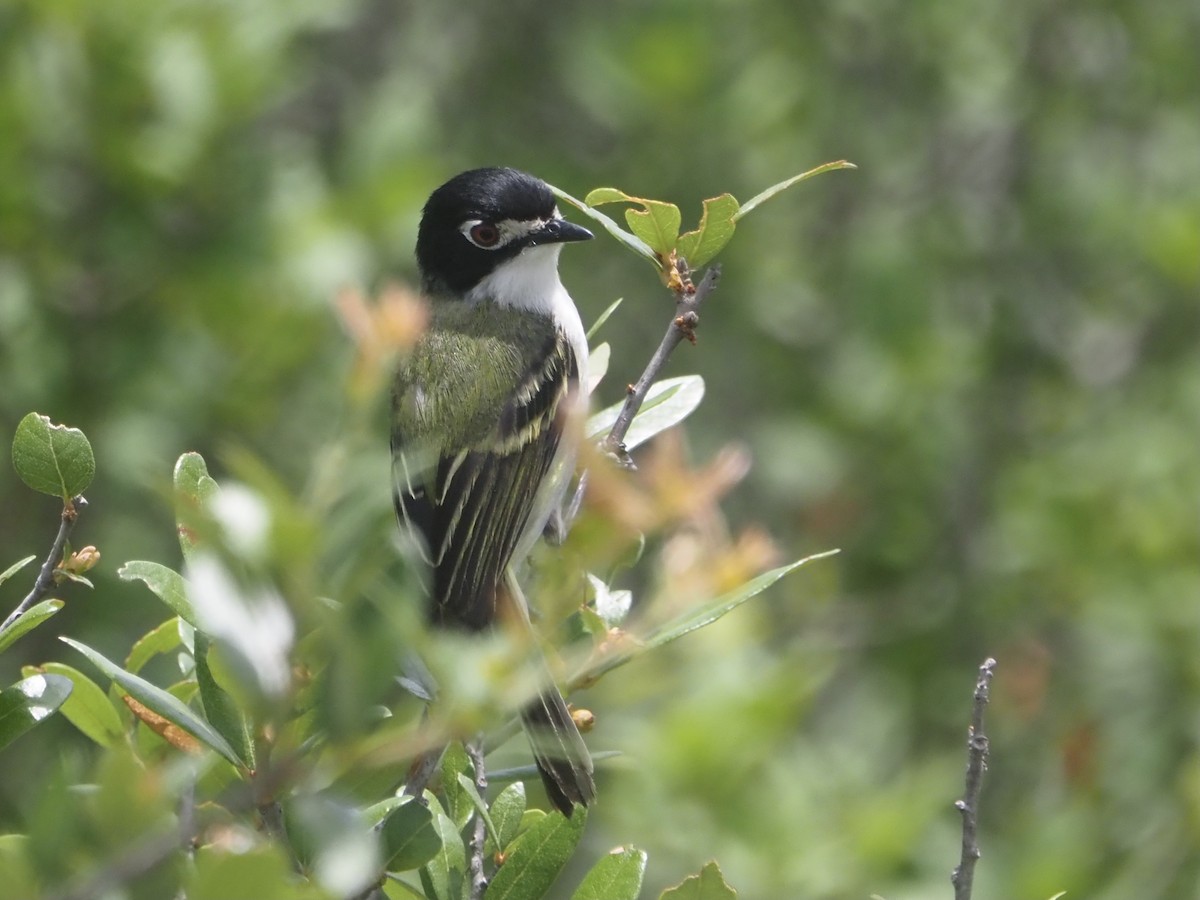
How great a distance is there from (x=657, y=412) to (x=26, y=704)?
1309mm

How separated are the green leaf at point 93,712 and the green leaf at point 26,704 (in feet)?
1.08

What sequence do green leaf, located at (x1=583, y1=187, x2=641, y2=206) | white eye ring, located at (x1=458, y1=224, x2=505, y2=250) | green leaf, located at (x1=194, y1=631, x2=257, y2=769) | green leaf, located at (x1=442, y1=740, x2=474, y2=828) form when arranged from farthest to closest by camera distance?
white eye ring, located at (x1=458, y1=224, x2=505, y2=250)
green leaf, located at (x1=583, y1=187, x2=641, y2=206)
green leaf, located at (x1=442, y1=740, x2=474, y2=828)
green leaf, located at (x1=194, y1=631, x2=257, y2=769)

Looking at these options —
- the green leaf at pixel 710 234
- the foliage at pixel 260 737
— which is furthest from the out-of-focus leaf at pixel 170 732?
the green leaf at pixel 710 234

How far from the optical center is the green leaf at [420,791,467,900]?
224cm

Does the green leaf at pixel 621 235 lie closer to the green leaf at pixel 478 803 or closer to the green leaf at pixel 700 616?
the green leaf at pixel 700 616

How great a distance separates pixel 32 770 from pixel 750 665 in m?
2.37

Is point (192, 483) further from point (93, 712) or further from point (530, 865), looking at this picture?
point (530, 865)

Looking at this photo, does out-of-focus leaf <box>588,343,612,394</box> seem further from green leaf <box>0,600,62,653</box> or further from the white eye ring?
green leaf <box>0,600,62,653</box>

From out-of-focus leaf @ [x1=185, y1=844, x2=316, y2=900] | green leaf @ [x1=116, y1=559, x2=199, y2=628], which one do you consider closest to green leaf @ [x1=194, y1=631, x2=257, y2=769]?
green leaf @ [x1=116, y1=559, x2=199, y2=628]

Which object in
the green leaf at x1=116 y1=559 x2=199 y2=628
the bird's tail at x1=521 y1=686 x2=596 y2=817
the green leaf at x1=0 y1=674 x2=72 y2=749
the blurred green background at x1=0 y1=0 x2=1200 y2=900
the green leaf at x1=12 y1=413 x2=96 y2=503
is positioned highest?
the green leaf at x1=12 y1=413 x2=96 y2=503

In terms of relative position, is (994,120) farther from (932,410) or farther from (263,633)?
(263,633)

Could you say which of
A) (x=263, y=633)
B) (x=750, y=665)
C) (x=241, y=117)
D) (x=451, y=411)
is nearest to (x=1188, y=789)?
(x=750, y=665)

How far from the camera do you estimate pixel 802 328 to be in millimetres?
7625

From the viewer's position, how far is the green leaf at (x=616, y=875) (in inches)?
86.2
